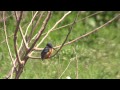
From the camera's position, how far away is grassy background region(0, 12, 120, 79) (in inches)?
138

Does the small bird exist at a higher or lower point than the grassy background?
higher

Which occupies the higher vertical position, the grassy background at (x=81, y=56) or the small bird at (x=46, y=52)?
the small bird at (x=46, y=52)

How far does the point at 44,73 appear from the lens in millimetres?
3635

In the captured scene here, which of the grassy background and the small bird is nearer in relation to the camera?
the small bird

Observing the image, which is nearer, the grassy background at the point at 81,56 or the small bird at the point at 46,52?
the small bird at the point at 46,52

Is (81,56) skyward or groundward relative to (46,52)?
groundward

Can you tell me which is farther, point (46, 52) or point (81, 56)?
point (81, 56)

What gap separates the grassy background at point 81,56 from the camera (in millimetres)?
3506

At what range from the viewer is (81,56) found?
15.6 feet
